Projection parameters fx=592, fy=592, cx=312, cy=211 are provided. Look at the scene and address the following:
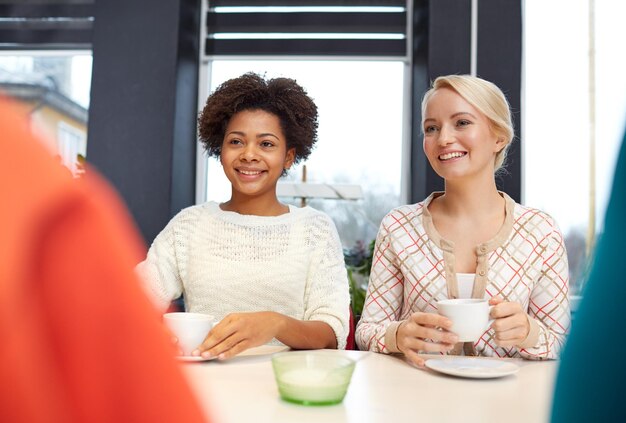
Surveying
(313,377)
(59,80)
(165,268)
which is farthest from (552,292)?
(59,80)

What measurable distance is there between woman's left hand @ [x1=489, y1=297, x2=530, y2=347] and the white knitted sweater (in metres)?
→ 0.48

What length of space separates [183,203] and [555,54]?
241 cm

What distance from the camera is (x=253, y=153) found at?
178 cm

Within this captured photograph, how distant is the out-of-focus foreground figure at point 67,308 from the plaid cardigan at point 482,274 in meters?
1.33

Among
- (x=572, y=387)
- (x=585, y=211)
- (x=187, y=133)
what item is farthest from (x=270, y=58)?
(x=572, y=387)

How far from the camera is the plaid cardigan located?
158 centimetres

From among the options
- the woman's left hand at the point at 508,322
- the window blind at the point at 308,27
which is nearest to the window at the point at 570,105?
the window blind at the point at 308,27

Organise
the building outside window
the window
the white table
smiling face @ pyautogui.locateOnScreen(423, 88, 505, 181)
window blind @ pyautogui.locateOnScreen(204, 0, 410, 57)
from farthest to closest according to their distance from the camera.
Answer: the building outside window → window blind @ pyautogui.locateOnScreen(204, 0, 410, 57) → the window → smiling face @ pyautogui.locateOnScreen(423, 88, 505, 181) → the white table

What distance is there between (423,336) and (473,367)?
0.13m

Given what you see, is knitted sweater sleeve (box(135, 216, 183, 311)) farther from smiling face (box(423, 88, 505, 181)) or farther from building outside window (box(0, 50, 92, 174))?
building outside window (box(0, 50, 92, 174))

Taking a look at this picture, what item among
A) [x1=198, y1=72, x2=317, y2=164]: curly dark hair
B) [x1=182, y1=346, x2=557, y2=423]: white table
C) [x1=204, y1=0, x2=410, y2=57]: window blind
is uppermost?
[x1=204, y1=0, x2=410, y2=57]: window blind

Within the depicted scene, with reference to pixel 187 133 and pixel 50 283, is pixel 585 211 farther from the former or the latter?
pixel 50 283

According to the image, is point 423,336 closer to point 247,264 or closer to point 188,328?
point 188,328

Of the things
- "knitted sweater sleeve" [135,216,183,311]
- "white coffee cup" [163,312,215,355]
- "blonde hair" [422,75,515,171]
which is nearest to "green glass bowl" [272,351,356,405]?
"white coffee cup" [163,312,215,355]
